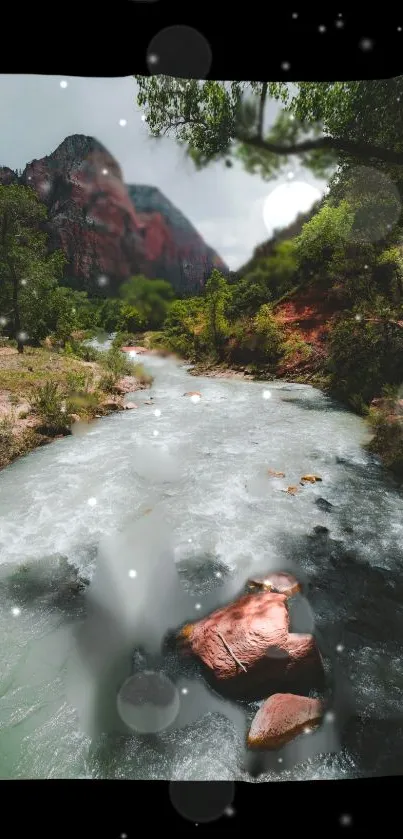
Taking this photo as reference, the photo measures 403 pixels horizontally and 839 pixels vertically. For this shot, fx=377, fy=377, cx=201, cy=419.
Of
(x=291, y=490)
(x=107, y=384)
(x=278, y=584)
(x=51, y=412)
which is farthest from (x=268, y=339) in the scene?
(x=278, y=584)

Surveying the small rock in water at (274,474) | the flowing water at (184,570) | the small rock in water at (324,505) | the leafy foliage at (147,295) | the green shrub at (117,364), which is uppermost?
the leafy foliage at (147,295)

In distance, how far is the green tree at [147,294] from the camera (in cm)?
586

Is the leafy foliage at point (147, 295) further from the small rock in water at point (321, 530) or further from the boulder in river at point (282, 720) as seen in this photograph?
the boulder in river at point (282, 720)

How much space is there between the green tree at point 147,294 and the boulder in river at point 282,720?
5.08 meters

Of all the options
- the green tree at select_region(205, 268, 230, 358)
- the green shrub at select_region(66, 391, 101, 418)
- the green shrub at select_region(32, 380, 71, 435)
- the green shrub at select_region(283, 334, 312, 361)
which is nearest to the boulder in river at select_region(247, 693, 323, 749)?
the green shrub at select_region(32, 380, 71, 435)

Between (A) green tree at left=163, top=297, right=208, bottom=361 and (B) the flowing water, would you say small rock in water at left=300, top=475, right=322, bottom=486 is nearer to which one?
(B) the flowing water

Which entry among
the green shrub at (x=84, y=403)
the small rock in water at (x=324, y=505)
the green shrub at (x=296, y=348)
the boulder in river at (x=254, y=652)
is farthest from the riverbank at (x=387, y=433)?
the green shrub at (x=84, y=403)

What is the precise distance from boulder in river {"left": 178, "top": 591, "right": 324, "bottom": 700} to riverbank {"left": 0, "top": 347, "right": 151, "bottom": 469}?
5.74 metres

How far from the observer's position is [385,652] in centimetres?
332

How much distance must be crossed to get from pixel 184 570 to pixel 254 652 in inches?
64.2

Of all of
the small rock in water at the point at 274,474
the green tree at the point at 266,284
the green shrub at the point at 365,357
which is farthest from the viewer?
the green tree at the point at 266,284

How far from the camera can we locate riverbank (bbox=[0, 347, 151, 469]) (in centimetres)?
836

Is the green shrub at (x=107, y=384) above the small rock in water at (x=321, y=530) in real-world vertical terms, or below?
above

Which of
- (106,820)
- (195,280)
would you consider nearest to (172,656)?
(106,820)
